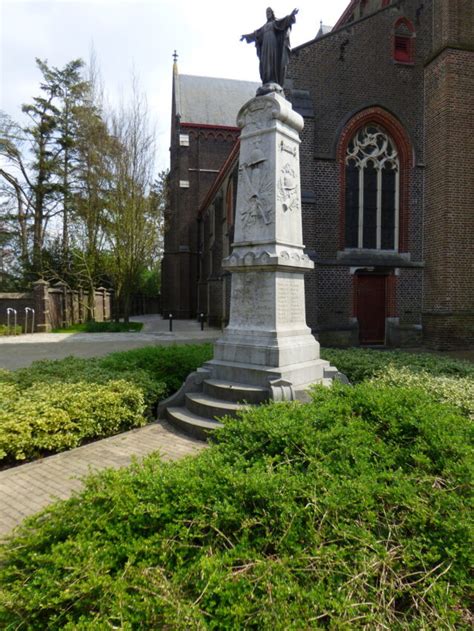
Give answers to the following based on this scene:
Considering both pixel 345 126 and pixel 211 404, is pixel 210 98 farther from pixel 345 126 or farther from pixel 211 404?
pixel 211 404

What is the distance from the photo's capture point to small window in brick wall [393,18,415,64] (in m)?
14.4

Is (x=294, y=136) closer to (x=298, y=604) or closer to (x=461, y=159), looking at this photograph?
(x=298, y=604)

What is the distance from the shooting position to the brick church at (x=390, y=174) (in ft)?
44.2

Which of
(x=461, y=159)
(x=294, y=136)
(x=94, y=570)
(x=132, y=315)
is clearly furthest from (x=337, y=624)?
(x=132, y=315)

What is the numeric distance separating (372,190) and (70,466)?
1343 cm

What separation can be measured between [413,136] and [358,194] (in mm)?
2813

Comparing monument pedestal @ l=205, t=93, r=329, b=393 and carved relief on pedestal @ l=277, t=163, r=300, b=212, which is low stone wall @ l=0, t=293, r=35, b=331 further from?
carved relief on pedestal @ l=277, t=163, r=300, b=212

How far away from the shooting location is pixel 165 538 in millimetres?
2178

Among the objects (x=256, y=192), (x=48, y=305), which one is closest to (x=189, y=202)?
(x=48, y=305)

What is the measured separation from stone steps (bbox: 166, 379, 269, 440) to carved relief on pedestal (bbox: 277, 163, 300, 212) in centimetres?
262

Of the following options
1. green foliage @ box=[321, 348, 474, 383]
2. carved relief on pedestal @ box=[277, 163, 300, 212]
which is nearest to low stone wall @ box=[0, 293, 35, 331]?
green foliage @ box=[321, 348, 474, 383]

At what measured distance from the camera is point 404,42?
14562 mm

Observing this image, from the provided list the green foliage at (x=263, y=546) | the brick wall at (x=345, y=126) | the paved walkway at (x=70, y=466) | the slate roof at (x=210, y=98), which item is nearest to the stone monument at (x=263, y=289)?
the paved walkway at (x=70, y=466)

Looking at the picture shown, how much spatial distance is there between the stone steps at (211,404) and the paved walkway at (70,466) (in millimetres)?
162
